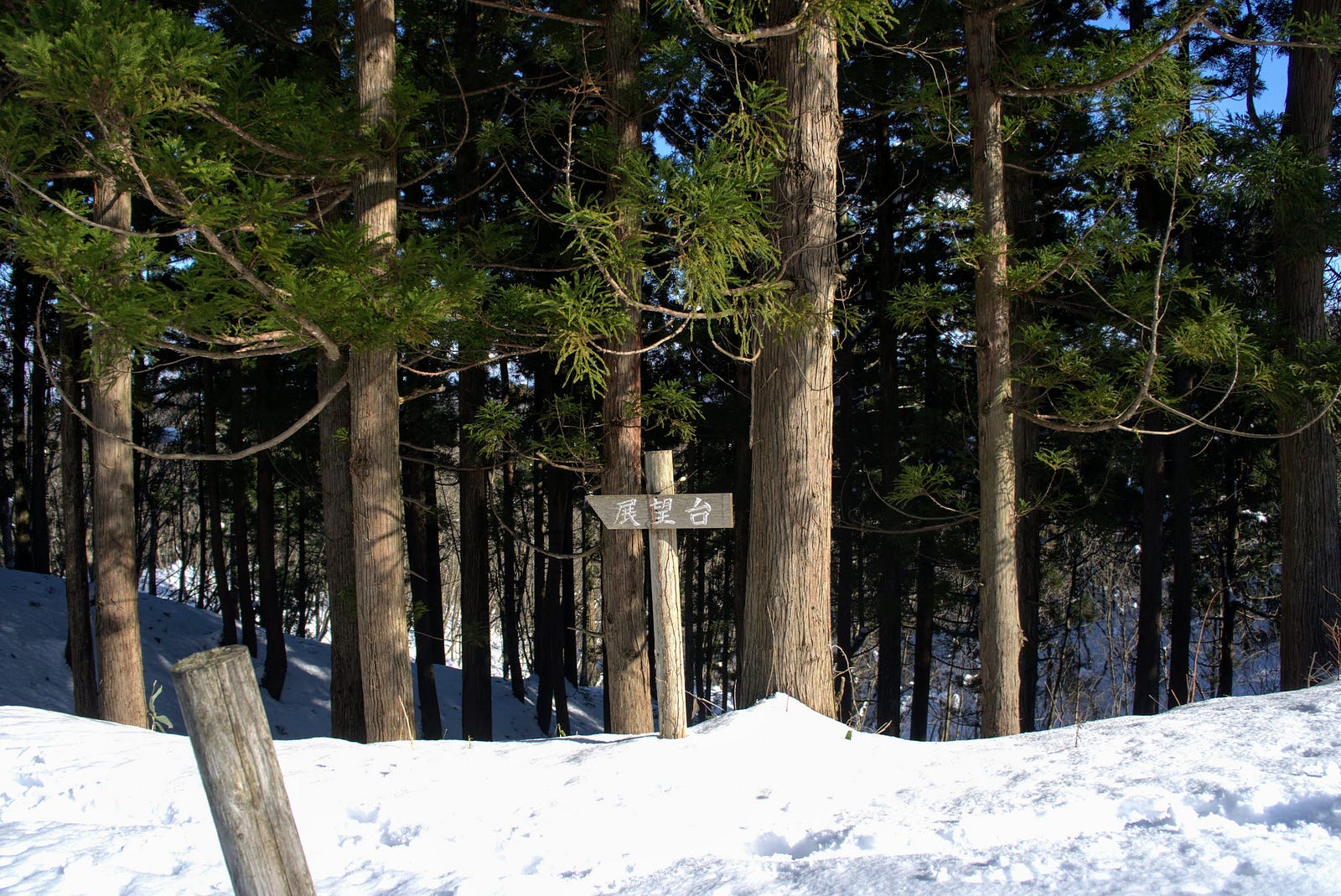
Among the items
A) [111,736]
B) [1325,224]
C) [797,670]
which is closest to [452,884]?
[797,670]

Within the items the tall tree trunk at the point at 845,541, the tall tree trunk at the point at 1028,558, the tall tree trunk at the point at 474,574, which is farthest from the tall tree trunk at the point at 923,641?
the tall tree trunk at the point at 474,574

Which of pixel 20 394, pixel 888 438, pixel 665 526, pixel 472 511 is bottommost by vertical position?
pixel 472 511

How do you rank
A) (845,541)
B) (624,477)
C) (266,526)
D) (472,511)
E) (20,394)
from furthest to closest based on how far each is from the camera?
1. (20,394)
2. (845,541)
3. (266,526)
4. (472,511)
5. (624,477)

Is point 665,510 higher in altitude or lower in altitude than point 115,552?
higher

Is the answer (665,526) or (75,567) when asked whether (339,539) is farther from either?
(665,526)

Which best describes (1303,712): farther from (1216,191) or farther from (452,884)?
(1216,191)

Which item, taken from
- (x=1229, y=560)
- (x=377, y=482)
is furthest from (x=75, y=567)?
(x=1229, y=560)

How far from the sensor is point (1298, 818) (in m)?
3.22

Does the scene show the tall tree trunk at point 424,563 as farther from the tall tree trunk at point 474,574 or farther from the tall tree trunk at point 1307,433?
the tall tree trunk at point 1307,433

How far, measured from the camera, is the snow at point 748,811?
3129 mm

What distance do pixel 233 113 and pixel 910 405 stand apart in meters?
12.0

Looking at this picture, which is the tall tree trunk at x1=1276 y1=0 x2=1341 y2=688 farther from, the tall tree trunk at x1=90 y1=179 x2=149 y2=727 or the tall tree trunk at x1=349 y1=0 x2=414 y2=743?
the tall tree trunk at x1=90 y1=179 x2=149 y2=727

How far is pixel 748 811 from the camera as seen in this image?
406cm

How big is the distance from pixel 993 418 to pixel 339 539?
6.93 m
